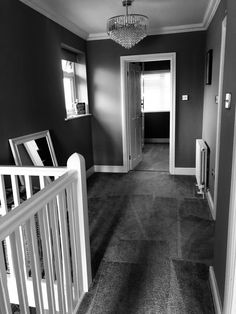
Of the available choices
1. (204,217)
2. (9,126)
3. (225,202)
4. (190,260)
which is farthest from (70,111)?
(225,202)

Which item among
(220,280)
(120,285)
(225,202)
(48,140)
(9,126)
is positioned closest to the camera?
(225,202)

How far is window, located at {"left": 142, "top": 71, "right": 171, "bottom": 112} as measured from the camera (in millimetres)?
7629

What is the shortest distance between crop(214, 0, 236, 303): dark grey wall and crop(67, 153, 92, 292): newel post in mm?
892

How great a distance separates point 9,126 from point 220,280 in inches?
86.1

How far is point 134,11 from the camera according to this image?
3.36m

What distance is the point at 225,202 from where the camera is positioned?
157 cm

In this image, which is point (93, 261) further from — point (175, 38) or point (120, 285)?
point (175, 38)

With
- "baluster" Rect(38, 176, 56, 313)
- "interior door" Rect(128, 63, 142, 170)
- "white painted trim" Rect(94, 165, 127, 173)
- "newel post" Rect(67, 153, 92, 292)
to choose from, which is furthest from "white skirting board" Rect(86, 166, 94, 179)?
"baluster" Rect(38, 176, 56, 313)

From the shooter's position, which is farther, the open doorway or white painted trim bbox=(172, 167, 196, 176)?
the open doorway

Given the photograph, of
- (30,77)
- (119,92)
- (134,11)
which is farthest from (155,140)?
(30,77)

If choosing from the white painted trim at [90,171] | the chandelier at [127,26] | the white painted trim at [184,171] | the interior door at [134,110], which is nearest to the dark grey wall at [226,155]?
the chandelier at [127,26]

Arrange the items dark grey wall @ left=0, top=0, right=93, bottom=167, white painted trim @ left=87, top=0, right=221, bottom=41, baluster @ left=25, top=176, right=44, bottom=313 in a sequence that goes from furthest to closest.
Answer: white painted trim @ left=87, top=0, right=221, bottom=41, dark grey wall @ left=0, top=0, right=93, bottom=167, baluster @ left=25, top=176, right=44, bottom=313

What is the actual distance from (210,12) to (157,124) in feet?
15.2

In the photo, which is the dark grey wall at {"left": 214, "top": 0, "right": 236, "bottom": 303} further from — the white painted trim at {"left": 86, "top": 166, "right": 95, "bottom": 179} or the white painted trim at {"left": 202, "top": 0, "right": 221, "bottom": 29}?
the white painted trim at {"left": 86, "top": 166, "right": 95, "bottom": 179}
